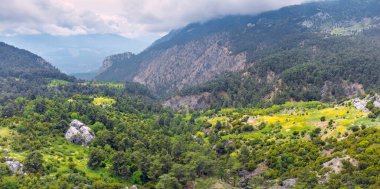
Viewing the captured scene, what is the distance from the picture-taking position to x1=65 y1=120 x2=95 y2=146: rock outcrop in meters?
132

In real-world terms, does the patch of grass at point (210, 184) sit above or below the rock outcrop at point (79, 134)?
below

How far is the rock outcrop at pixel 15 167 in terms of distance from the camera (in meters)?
96.6

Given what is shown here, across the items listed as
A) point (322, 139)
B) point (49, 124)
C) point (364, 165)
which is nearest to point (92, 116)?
point (49, 124)

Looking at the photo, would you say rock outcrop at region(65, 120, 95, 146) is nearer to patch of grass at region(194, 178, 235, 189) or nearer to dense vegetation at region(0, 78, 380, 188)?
dense vegetation at region(0, 78, 380, 188)

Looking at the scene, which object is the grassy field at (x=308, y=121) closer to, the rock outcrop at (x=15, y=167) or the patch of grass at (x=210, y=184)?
the patch of grass at (x=210, y=184)

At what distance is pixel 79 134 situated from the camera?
436 feet

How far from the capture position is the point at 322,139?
122 meters

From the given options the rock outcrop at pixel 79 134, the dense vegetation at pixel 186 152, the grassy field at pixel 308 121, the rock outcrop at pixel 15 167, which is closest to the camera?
the dense vegetation at pixel 186 152

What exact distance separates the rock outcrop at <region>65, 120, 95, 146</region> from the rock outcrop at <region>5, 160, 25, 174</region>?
1285 inches

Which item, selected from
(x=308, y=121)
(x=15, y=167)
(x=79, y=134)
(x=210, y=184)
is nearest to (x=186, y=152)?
(x=210, y=184)

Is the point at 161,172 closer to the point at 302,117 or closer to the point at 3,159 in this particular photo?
the point at 3,159

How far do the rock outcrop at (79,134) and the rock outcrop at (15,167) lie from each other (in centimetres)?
3264

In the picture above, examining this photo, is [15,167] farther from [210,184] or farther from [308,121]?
[308,121]

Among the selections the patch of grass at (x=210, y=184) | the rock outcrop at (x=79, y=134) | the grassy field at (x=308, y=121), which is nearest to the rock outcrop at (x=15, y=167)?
the rock outcrop at (x=79, y=134)
